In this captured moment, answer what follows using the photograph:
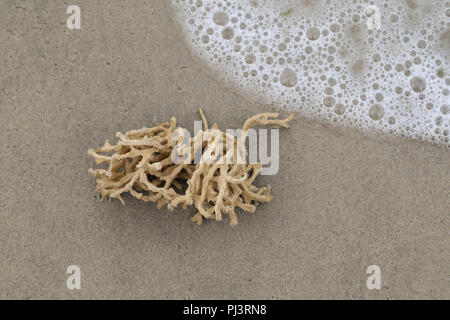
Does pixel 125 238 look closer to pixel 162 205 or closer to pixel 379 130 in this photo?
pixel 162 205

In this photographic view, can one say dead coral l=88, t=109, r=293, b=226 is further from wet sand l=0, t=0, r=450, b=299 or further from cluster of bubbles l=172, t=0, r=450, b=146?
cluster of bubbles l=172, t=0, r=450, b=146

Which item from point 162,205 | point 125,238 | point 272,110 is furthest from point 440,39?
point 125,238

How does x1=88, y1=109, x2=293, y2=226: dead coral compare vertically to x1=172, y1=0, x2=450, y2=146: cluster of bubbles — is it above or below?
below

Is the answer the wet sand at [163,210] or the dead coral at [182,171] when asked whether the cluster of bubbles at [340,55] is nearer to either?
the wet sand at [163,210]

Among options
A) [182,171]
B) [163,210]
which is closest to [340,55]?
[182,171]

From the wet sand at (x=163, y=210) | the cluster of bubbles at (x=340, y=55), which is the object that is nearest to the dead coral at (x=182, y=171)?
the wet sand at (x=163, y=210)

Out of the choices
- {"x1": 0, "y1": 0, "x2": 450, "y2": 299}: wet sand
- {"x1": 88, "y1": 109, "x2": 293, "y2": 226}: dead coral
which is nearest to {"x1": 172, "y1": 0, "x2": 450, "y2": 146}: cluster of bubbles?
{"x1": 0, "y1": 0, "x2": 450, "y2": 299}: wet sand

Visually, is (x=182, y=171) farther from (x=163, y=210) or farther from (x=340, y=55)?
(x=340, y=55)
